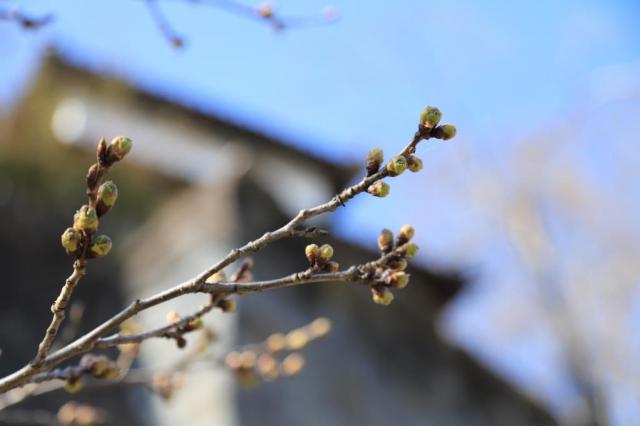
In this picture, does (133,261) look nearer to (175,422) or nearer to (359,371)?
(175,422)

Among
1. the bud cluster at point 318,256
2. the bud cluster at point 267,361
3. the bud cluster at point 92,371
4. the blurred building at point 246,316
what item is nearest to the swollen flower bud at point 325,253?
the bud cluster at point 318,256

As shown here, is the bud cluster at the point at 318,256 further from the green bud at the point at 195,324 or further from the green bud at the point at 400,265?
the green bud at the point at 195,324

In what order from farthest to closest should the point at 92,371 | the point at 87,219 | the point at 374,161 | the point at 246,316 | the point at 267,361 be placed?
the point at 246,316, the point at 267,361, the point at 92,371, the point at 374,161, the point at 87,219

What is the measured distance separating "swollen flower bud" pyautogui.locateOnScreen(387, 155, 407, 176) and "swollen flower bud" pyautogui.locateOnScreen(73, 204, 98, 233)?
0.36 metres

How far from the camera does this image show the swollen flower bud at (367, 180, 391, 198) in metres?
1.04

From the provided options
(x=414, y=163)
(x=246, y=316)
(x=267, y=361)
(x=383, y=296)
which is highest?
(x=246, y=316)

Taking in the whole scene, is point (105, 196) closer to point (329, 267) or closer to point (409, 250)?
point (329, 267)

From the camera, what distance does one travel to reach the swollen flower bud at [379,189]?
3.40 feet

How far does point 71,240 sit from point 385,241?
0.43 meters

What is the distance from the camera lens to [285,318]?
4629 millimetres

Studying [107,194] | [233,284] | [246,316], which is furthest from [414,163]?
[246,316]

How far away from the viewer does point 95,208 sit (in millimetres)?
972

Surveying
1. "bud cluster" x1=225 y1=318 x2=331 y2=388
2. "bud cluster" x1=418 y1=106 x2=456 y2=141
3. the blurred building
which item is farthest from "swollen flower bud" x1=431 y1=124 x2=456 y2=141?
the blurred building

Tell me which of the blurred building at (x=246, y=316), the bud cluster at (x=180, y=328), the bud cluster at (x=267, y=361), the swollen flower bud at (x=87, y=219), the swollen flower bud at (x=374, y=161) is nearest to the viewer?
the swollen flower bud at (x=87, y=219)
